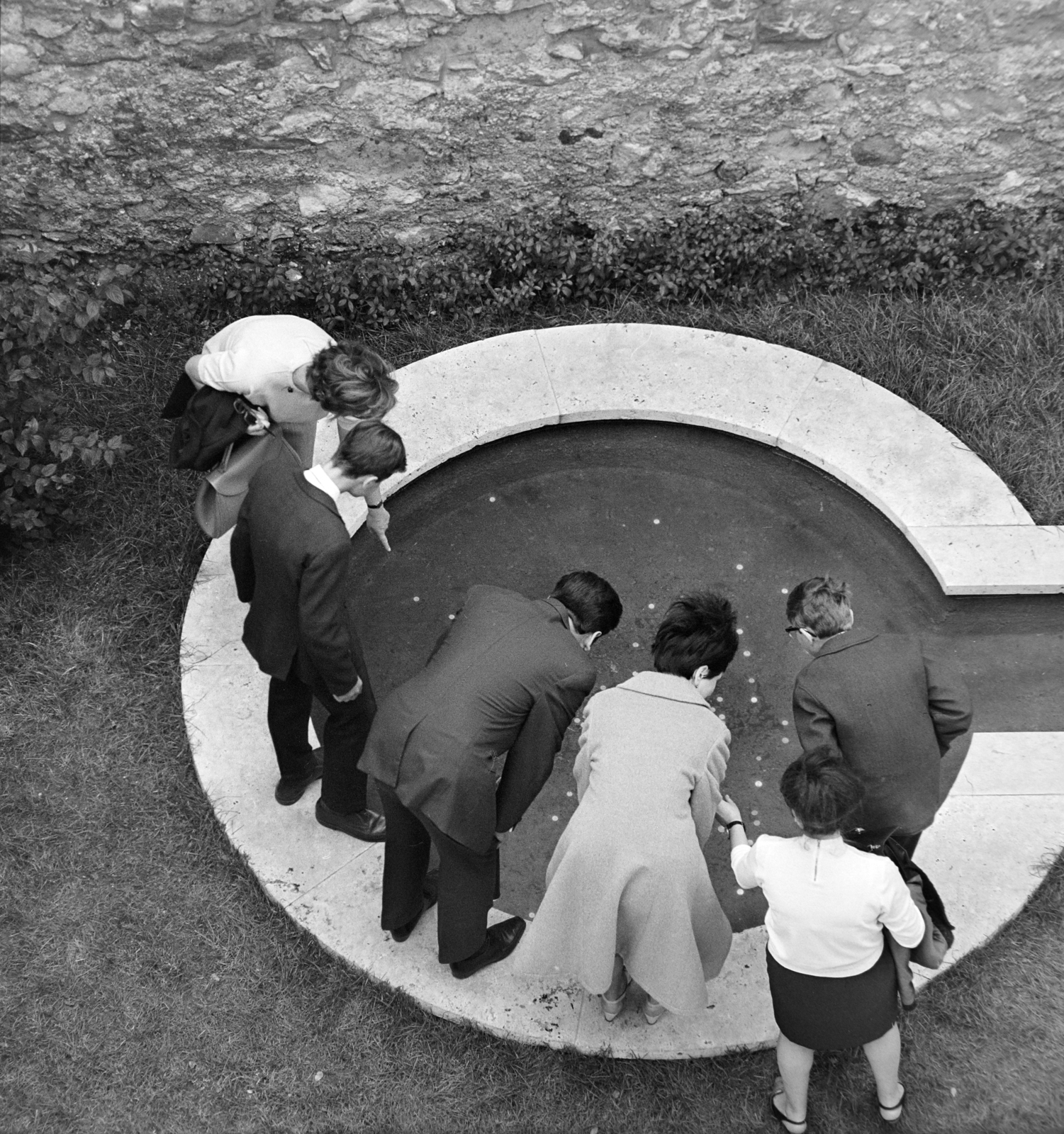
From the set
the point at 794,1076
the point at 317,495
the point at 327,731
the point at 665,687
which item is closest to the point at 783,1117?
the point at 794,1076

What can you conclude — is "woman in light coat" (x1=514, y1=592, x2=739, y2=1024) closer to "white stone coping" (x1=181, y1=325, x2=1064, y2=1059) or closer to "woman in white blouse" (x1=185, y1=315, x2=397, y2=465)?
"white stone coping" (x1=181, y1=325, x2=1064, y2=1059)

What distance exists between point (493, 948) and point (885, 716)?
1.93m

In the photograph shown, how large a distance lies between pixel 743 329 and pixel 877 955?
155 inches

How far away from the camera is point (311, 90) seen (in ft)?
19.7

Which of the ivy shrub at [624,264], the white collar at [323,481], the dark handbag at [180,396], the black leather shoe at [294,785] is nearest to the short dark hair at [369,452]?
the white collar at [323,481]

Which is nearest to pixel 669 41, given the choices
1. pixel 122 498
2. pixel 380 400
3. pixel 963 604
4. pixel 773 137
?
pixel 773 137

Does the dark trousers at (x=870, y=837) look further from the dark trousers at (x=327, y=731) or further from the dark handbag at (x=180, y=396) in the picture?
the dark handbag at (x=180, y=396)

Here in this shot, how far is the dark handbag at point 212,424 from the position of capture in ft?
15.1

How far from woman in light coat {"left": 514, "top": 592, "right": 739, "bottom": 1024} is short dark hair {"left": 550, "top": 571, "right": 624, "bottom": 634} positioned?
230 millimetres

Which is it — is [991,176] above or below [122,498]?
above

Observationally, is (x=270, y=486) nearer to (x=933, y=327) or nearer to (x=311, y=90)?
(x=311, y=90)

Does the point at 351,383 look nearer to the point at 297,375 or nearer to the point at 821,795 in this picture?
the point at 297,375

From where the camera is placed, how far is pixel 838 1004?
147 inches

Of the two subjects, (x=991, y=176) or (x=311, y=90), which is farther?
(x=991, y=176)
